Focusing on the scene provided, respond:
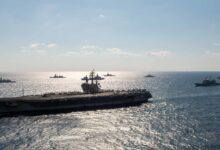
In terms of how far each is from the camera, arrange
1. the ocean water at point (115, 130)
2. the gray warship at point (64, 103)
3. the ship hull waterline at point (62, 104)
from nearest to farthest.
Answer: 1. the ocean water at point (115, 130)
2. the ship hull waterline at point (62, 104)
3. the gray warship at point (64, 103)

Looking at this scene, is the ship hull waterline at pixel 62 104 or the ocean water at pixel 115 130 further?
the ship hull waterline at pixel 62 104

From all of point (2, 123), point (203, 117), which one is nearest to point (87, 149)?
point (2, 123)

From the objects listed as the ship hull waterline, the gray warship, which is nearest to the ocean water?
the ship hull waterline

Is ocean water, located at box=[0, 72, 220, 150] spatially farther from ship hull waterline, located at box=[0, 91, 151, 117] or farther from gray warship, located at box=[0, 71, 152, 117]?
gray warship, located at box=[0, 71, 152, 117]

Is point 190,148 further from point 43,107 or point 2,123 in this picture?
point 43,107

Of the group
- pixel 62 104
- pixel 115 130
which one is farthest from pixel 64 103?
pixel 115 130

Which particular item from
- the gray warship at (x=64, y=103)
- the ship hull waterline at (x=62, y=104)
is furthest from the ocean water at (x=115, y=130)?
the gray warship at (x=64, y=103)

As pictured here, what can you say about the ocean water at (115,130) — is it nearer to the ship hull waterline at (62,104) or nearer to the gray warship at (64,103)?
the ship hull waterline at (62,104)

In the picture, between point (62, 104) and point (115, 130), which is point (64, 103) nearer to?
point (62, 104)

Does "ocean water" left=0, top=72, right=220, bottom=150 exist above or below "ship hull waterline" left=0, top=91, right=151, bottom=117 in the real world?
below

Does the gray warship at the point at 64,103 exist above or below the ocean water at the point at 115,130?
above

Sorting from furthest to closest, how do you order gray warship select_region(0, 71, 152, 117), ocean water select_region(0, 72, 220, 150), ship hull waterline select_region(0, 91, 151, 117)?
gray warship select_region(0, 71, 152, 117)
ship hull waterline select_region(0, 91, 151, 117)
ocean water select_region(0, 72, 220, 150)
